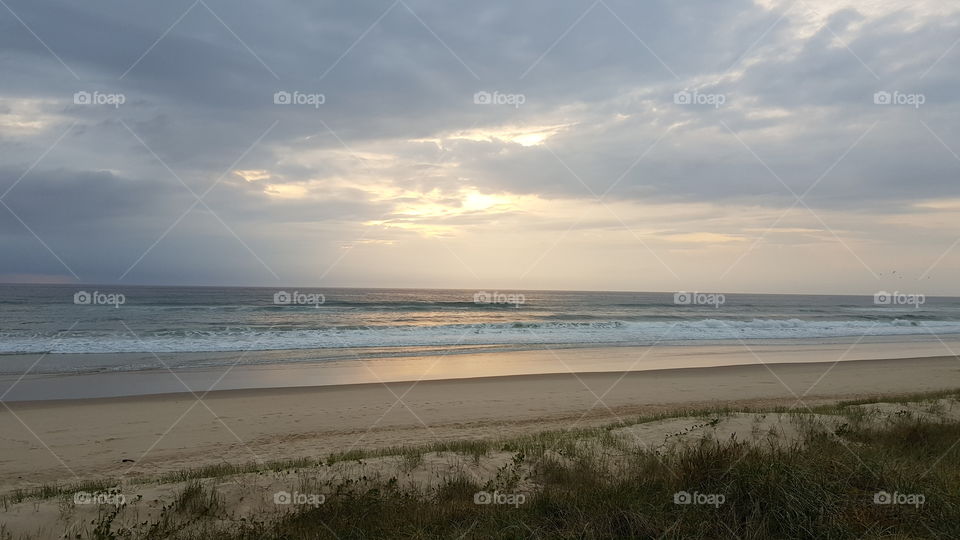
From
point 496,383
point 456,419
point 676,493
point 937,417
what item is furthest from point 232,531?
point 496,383

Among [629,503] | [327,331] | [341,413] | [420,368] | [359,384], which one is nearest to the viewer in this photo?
[629,503]

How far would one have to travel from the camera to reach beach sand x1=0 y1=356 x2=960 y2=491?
9.91m

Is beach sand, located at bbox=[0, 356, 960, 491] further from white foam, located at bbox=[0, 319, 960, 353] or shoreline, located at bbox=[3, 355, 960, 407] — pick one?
white foam, located at bbox=[0, 319, 960, 353]

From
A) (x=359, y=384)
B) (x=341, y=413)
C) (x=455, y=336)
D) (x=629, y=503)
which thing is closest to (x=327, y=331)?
(x=455, y=336)

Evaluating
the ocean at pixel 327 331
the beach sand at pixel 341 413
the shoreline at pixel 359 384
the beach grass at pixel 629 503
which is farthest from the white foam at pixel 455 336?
the beach grass at pixel 629 503

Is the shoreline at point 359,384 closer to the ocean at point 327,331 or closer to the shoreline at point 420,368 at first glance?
the shoreline at point 420,368

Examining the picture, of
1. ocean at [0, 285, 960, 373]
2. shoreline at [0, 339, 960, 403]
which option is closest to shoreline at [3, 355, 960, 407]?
shoreline at [0, 339, 960, 403]

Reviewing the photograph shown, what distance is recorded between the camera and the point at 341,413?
13336mm

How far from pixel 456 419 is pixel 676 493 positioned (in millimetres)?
8185

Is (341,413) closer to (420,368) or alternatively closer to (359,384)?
(359,384)

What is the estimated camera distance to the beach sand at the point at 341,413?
9.91m

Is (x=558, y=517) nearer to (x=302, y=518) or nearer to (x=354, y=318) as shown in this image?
(x=302, y=518)

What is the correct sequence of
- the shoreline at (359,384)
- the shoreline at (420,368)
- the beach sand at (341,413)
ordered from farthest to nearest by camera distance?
1. the shoreline at (420,368)
2. the shoreline at (359,384)
3. the beach sand at (341,413)

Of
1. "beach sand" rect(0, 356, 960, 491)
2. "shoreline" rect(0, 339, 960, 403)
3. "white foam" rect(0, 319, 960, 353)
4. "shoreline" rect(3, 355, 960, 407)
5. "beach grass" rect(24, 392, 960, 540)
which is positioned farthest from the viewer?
"white foam" rect(0, 319, 960, 353)
